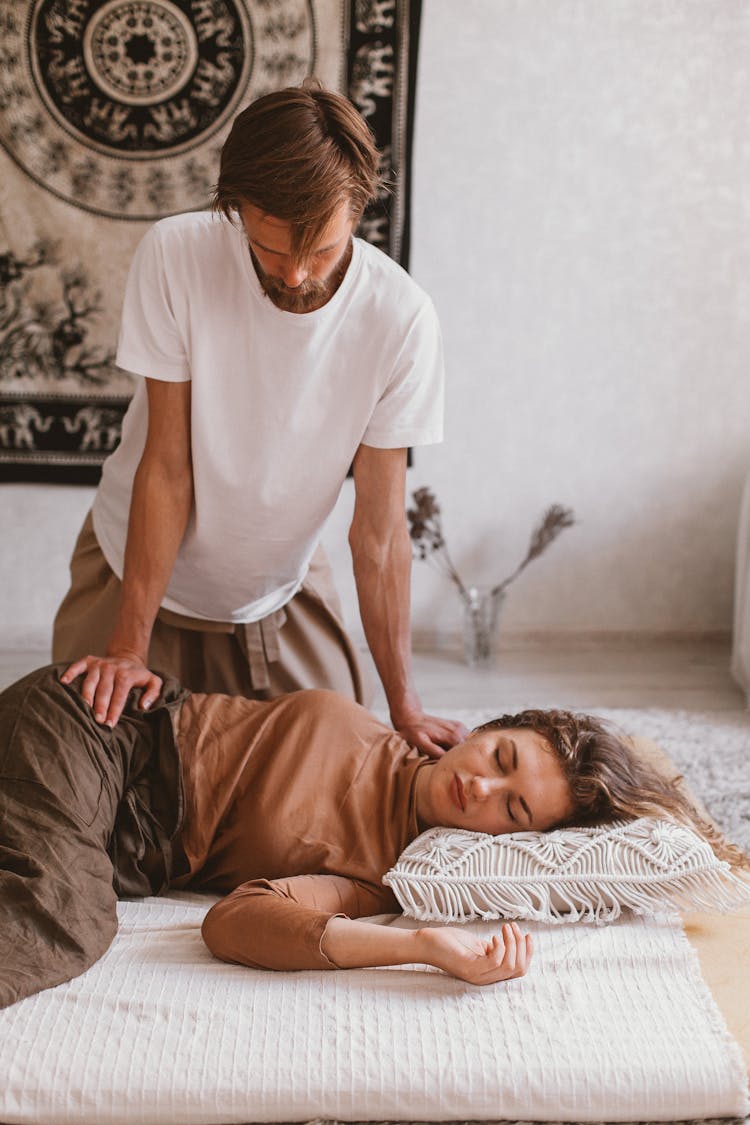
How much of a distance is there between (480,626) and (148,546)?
5.88 feet

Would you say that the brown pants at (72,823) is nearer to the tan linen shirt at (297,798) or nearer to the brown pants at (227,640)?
the tan linen shirt at (297,798)

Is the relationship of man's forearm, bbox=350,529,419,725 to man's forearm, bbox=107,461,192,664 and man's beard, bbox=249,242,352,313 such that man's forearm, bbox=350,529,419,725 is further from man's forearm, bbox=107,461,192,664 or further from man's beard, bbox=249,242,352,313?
man's beard, bbox=249,242,352,313

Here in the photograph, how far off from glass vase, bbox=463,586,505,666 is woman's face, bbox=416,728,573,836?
188 centimetres

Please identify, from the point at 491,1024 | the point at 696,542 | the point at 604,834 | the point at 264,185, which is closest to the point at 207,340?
the point at 264,185

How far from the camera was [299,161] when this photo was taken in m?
1.48

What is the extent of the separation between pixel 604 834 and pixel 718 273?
8.10 feet

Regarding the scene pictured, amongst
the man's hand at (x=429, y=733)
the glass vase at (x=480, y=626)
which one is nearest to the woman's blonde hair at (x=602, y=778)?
the man's hand at (x=429, y=733)

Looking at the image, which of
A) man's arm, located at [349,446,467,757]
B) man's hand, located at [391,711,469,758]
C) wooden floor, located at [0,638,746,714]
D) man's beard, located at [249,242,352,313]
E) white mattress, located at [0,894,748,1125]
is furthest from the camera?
wooden floor, located at [0,638,746,714]

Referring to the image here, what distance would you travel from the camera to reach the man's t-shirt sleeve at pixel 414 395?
6.18 feet

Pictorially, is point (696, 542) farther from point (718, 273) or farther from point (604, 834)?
point (604, 834)

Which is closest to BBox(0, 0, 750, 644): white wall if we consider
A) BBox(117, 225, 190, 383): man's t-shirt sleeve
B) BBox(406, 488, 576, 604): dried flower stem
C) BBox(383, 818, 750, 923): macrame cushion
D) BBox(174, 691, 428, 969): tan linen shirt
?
BBox(406, 488, 576, 604): dried flower stem

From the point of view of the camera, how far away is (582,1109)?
126 cm

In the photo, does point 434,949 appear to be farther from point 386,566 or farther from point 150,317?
point 150,317

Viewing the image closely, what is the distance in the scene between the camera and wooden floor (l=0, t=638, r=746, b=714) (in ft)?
10.6
